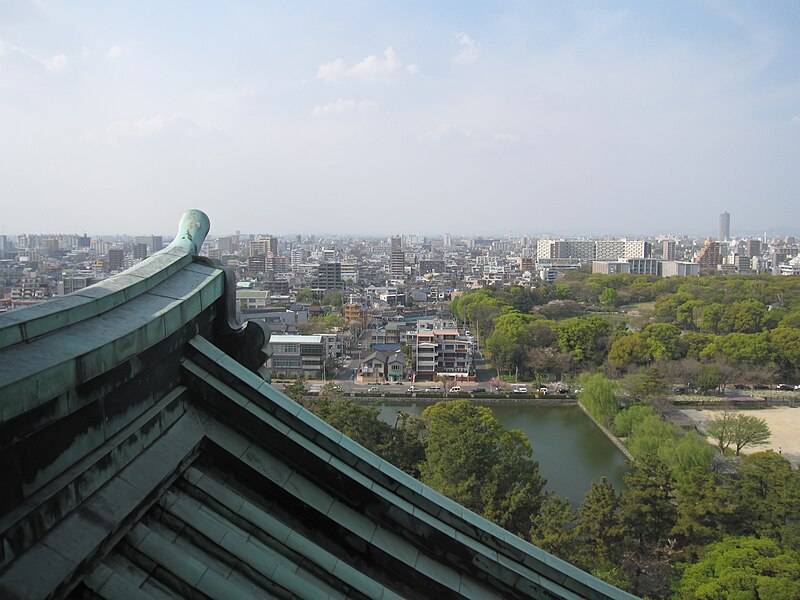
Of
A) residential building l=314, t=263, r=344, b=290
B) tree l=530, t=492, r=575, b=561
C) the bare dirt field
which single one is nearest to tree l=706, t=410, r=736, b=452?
the bare dirt field

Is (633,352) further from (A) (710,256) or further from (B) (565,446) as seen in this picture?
(A) (710,256)

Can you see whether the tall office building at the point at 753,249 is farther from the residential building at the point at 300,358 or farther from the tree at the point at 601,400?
the residential building at the point at 300,358

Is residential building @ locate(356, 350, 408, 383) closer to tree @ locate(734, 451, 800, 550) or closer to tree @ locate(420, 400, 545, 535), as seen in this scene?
tree @ locate(420, 400, 545, 535)

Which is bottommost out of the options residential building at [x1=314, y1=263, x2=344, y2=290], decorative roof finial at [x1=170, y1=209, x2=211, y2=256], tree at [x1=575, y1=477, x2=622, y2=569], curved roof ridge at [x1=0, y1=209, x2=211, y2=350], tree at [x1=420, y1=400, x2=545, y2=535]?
tree at [x1=575, y1=477, x2=622, y2=569]

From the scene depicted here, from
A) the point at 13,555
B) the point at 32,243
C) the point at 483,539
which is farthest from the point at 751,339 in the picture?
the point at 32,243

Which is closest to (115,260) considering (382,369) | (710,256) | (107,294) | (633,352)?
(382,369)

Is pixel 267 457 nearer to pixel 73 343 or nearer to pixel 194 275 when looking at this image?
pixel 194 275
